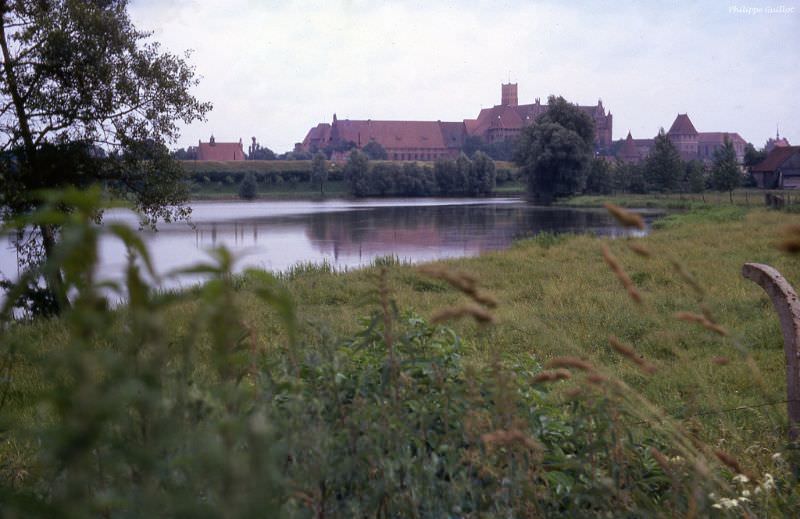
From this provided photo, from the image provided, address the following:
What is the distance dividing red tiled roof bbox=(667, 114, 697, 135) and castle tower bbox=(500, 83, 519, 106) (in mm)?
35778

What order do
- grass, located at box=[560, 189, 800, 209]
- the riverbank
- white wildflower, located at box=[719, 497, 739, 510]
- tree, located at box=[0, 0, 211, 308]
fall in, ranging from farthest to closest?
the riverbank, grass, located at box=[560, 189, 800, 209], tree, located at box=[0, 0, 211, 308], white wildflower, located at box=[719, 497, 739, 510]

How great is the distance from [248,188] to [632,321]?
77431 mm

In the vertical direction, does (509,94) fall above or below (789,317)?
above

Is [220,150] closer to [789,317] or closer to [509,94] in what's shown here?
[509,94]

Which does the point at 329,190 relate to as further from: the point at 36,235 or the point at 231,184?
the point at 36,235

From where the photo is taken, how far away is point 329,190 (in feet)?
302

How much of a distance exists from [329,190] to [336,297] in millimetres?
79724

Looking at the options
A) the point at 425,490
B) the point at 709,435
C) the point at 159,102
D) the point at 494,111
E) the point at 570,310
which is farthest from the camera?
the point at 494,111

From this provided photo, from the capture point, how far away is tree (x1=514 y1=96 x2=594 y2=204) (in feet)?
208

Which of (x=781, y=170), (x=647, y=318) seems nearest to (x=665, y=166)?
(x=781, y=170)

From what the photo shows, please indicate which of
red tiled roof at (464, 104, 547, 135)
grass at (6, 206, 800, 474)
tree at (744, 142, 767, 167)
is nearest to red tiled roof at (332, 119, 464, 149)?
red tiled roof at (464, 104, 547, 135)

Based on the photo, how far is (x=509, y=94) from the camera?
170 metres

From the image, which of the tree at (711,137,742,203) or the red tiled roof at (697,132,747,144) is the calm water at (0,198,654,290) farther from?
the red tiled roof at (697,132,747,144)

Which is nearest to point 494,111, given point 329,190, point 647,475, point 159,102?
point 329,190
